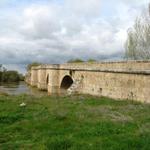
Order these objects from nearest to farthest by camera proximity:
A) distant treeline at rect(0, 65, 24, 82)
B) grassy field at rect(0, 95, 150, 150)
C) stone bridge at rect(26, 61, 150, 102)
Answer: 1. grassy field at rect(0, 95, 150, 150)
2. stone bridge at rect(26, 61, 150, 102)
3. distant treeline at rect(0, 65, 24, 82)

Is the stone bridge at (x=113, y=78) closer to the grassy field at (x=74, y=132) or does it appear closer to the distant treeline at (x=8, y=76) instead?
the grassy field at (x=74, y=132)

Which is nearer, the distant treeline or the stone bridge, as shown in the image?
the stone bridge

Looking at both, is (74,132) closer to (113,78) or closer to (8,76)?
(113,78)

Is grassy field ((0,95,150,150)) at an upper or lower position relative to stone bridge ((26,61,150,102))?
lower

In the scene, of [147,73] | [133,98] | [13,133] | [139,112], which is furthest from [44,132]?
[133,98]

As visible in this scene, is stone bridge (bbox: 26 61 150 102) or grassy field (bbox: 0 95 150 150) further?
stone bridge (bbox: 26 61 150 102)

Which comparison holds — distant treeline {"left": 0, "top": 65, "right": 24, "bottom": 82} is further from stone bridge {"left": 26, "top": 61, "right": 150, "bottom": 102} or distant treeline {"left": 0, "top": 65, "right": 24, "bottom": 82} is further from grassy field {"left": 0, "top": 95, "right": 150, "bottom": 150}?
grassy field {"left": 0, "top": 95, "right": 150, "bottom": 150}

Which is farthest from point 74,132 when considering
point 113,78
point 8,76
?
point 8,76

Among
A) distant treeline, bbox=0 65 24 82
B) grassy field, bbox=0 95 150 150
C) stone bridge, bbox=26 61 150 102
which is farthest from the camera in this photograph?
distant treeline, bbox=0 65 24 82

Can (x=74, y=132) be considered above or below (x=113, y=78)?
below

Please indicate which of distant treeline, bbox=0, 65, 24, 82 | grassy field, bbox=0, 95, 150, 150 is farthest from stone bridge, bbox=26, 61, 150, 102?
distant treeline, bbox=0, 65, 24, 82

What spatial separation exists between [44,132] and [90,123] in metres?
1.74

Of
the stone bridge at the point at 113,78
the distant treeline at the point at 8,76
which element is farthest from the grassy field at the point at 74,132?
the distant treeline at the point at 8,76

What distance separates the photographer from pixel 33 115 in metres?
11.4
